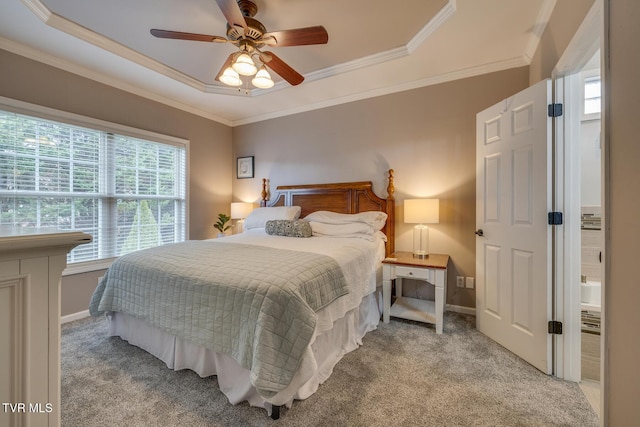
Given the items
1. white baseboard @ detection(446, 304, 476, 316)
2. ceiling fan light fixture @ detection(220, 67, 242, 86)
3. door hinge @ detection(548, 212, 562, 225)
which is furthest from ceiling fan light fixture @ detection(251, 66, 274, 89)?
white baseboard @ detection(446, 304, 476, 316)

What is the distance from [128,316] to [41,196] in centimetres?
157

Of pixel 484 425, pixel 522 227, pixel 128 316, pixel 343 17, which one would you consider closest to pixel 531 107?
pixel 522 227

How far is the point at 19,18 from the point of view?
6.93 ft

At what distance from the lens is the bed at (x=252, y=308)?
4.60ft

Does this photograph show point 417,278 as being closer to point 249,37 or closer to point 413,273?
point 413,273

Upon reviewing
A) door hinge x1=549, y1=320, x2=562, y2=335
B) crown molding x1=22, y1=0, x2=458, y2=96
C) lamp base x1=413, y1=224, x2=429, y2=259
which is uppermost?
crown molding x1=22, y1=0, x2=458, y2=96

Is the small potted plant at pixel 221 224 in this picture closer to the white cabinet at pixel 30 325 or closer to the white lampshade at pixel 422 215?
the white lampshade at pixel 422 215

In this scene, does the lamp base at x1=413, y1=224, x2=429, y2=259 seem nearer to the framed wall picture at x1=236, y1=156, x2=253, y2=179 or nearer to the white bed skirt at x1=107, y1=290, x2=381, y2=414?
the white bed skirt at x1=107, y1=290, x2=381, y2=414

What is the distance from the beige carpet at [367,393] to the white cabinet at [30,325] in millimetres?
1109

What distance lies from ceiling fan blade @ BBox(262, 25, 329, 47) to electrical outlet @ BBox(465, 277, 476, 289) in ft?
8.63

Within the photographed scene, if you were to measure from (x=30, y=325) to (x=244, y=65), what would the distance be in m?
1.99

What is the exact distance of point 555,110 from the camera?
1832 mm

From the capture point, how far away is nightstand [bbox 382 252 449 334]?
241cm

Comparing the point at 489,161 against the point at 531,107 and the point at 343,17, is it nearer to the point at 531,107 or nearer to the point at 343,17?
the point at 531,107
